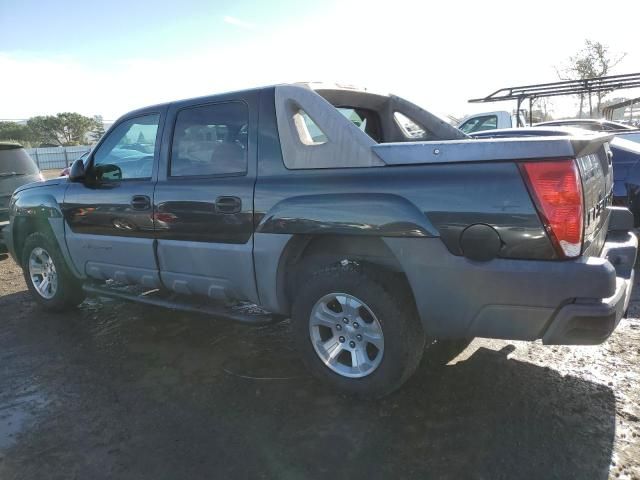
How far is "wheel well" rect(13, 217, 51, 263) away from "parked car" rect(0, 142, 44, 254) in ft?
8.72

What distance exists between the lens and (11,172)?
780 centimetres

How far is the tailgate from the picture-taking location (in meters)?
2.44

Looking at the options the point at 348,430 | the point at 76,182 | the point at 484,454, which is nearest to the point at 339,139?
the point at 348,430

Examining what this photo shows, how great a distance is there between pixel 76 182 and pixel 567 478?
14.2 feet

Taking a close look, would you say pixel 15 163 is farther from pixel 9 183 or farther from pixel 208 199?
pixel 208 199

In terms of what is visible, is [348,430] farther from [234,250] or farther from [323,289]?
[234,250]

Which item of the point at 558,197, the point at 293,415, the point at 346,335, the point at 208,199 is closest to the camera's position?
the point at 558,197

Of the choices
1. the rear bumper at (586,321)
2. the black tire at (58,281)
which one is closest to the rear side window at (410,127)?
the rear bumper at (586,321)

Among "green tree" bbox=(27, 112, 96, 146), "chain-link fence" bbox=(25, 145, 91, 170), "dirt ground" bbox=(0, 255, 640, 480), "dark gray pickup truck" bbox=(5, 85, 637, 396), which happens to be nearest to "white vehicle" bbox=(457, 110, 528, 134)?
"dark gray pickup truck" bbox=(5, 85, 637, 396)

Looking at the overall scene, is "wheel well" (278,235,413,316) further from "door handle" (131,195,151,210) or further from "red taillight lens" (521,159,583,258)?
"door handle" (131,195,151,210)

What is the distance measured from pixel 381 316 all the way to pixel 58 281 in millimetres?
3591

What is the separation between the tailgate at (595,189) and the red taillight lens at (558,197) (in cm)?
8

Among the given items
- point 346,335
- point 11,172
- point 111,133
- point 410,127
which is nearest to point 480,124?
point 410,127

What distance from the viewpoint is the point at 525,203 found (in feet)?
7.74
